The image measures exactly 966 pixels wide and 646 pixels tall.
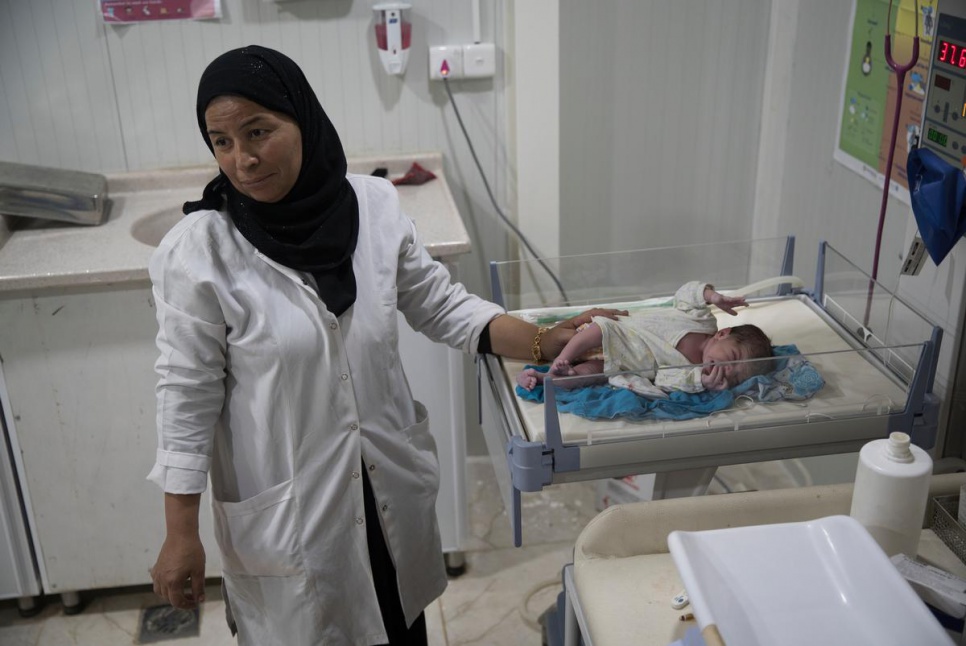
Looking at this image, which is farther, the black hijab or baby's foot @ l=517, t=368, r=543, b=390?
baby's foot @ l=517, t=368, r=543, b=390

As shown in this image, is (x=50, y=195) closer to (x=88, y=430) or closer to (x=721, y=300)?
(x=88, y=430)

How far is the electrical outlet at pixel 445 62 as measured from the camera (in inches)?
94.4

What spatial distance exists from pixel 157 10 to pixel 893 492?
6.47 feet

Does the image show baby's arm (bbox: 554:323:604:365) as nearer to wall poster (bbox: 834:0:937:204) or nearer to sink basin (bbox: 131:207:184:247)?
wall poster (bbox: 834:0:937:204)

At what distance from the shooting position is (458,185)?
2.59 meters

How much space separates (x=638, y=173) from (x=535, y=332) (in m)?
1.19

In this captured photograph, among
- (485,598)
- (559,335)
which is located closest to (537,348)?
(559,335)

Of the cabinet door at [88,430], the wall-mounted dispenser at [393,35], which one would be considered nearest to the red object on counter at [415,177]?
the wall-mounted dispenser at [393,35]

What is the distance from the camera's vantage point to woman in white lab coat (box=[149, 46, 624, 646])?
4.40ft

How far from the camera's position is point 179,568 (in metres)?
1.39

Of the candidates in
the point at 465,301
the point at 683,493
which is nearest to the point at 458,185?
the point at 465,301

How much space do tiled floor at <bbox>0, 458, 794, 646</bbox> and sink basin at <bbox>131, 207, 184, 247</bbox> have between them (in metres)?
0.90

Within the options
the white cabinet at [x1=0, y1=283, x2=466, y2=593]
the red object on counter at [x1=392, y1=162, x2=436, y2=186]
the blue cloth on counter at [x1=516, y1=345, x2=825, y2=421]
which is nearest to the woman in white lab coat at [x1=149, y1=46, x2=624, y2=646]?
the blue cloth on counter at [x1=516, y1=345, x2=825, y2=421]

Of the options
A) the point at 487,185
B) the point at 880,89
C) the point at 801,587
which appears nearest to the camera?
the point at 801,587
